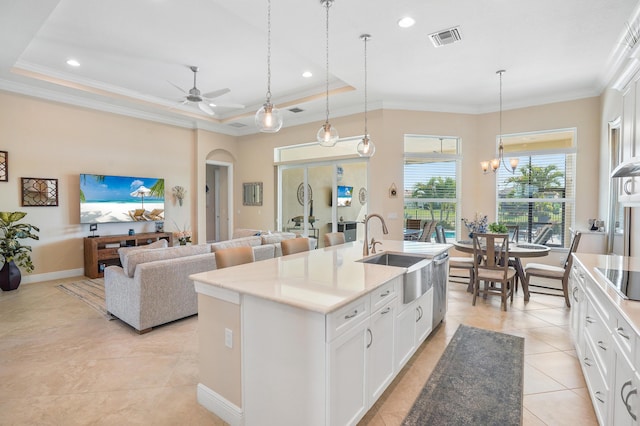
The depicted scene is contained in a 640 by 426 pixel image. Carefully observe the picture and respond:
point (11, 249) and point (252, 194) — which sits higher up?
point (252, 194)

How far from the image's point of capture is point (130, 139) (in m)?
6.59

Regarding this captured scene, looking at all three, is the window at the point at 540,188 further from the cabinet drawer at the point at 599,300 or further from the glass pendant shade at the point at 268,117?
the glass pendant shade at the point at 268,117

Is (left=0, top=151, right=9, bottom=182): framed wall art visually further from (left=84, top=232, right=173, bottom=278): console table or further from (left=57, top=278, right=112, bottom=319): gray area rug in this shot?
(left=57, top=278, right=112, bottom=319): gray area rug

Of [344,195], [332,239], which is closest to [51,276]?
[332,239]

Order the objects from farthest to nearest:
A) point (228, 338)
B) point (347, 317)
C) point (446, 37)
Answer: point (446, 37), point (228, 338), point (347, 317)

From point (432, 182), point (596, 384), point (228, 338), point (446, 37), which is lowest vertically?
point (596, 384)

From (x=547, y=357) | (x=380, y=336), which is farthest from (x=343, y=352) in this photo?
(x=547, y=357)

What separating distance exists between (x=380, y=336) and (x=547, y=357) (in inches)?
76.3

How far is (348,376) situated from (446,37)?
12.5 ft

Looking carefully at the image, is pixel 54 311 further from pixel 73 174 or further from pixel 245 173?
Answer: pixel 245 173

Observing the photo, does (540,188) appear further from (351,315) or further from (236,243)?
(351,315)

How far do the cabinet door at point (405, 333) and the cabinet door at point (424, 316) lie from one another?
0.13 m

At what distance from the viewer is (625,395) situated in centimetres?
146

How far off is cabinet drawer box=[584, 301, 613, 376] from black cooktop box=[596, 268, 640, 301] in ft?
0.72
